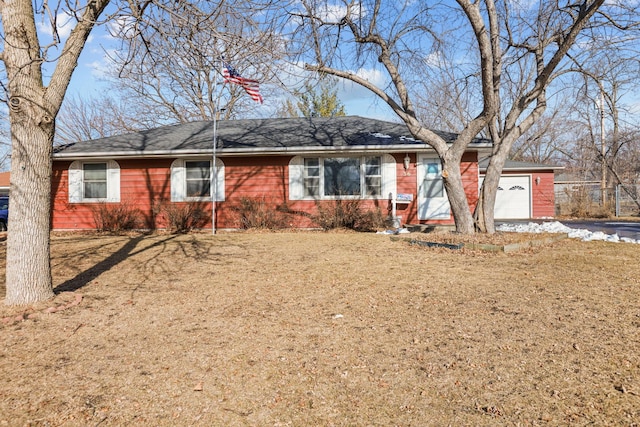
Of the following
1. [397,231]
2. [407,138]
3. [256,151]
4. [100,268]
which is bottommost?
[100,268]

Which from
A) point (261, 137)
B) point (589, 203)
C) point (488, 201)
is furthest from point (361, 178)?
point (589, 203)

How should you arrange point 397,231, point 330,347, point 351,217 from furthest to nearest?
point 351,217 → point 397,231 → point 330,347

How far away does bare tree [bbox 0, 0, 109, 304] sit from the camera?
15.1 ft

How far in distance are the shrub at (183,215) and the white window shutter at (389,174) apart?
19.0 ft

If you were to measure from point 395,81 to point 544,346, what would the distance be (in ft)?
25.6

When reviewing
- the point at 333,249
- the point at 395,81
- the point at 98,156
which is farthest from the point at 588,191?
the point at 98,156

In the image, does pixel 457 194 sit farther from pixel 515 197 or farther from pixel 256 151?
pixel 515 197

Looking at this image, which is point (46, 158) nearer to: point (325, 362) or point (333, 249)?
point (325, 362)

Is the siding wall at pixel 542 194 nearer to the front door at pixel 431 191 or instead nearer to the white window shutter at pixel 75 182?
the front door at pixel 431 191

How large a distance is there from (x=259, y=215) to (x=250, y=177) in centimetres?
145

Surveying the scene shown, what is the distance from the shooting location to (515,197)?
20516mm

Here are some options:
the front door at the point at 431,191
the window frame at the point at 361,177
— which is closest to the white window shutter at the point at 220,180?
the window frame at the point at 361,177

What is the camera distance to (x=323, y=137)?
13578 millimetres

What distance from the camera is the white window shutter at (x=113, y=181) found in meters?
13.7
